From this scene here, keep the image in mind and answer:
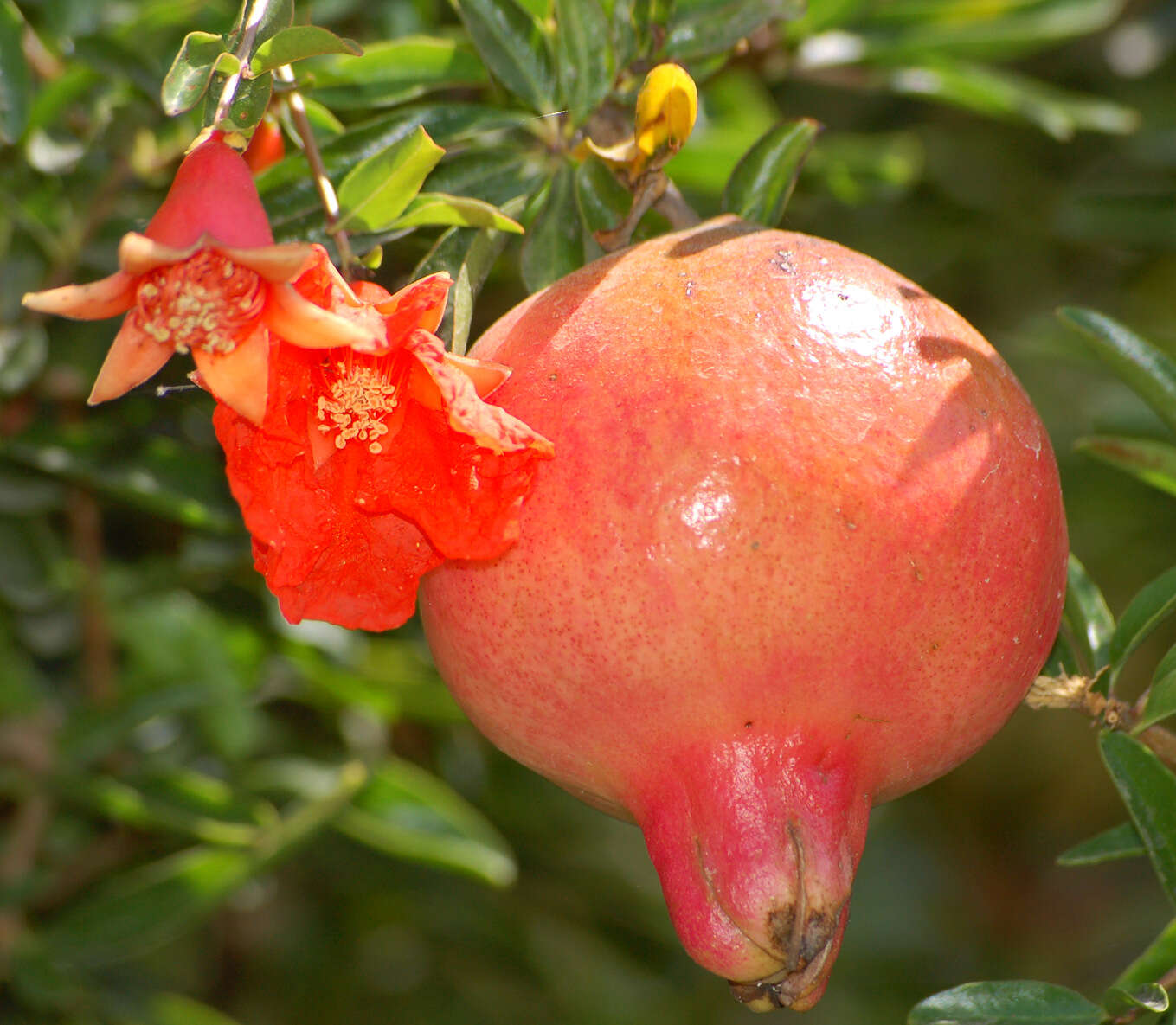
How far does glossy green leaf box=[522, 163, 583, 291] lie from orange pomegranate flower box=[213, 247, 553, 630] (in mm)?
227

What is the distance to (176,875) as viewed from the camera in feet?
5.00

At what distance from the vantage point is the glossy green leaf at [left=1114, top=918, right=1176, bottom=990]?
95 cm

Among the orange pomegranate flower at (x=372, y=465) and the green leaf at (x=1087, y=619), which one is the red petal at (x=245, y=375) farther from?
the green leaf at (x=1087, y=619)

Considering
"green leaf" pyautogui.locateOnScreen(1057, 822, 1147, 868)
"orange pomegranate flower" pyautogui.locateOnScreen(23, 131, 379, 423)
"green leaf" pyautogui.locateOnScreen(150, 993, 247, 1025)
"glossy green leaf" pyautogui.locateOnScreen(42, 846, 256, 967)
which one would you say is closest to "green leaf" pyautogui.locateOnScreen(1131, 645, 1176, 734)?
"green leaf" pyautogui.locateOnScreen(1057, 822, 1147, 868)

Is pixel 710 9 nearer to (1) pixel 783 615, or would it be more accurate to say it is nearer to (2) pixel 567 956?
(1) pixel 783 615

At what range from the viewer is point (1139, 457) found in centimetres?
106

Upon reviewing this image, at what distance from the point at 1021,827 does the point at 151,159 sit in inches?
83.7

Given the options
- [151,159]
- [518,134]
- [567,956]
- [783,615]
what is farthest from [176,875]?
[567,956]

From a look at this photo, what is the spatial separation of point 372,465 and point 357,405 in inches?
1.9

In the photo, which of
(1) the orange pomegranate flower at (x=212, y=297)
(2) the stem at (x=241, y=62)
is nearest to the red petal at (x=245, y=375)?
(1) the orange pomegranate flower at (x=212, y=297)

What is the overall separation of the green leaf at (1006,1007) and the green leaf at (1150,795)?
0.11m

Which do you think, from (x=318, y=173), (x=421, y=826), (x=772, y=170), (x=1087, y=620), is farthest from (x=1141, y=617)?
(x=421, y=826)

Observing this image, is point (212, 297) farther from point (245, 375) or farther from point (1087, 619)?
point (1087, 619)

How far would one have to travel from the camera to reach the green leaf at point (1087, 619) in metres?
1.03
